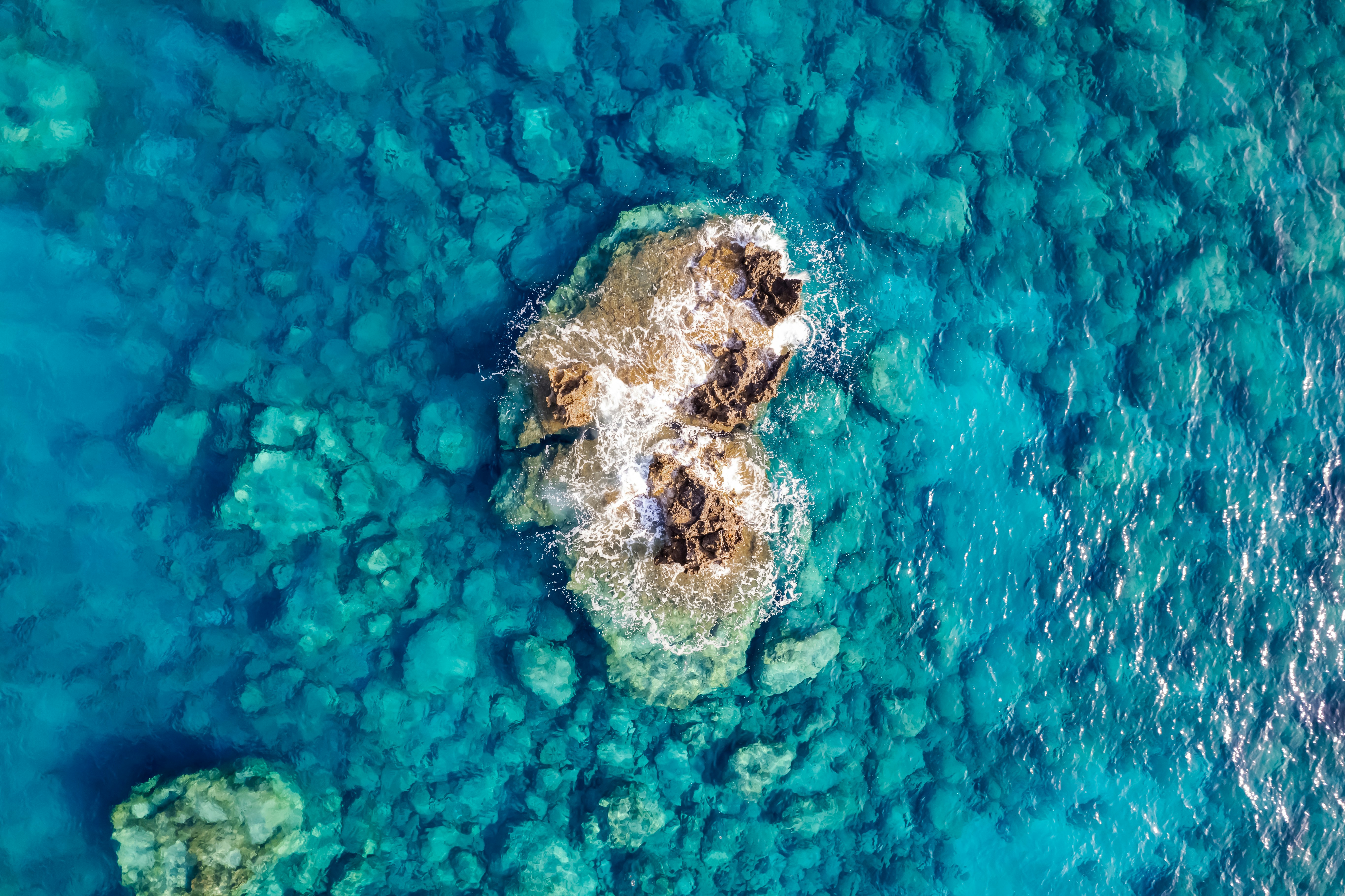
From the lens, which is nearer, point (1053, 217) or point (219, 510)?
point (219, 510)

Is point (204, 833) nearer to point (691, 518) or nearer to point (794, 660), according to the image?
point (691, 518)

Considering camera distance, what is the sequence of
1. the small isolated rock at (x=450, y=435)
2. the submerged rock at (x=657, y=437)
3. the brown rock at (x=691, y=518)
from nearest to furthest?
the brown rock at (x=691, y=518)
the submerged rock at (x=657, y=437)
the small isolated rock at (x=450, y=435)

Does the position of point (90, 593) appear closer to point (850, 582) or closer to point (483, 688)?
point (483, 688)

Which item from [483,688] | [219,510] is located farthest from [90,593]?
[483,688]

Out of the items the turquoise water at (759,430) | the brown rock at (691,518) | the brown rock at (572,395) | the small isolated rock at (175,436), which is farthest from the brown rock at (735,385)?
the small isolated rock at (175,436)

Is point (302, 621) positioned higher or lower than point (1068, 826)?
higher

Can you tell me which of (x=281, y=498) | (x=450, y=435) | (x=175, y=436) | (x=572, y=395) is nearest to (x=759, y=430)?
(x=572, y=395)

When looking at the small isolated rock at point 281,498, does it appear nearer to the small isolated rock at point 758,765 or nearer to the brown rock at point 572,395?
the brown rock at point 572,395
